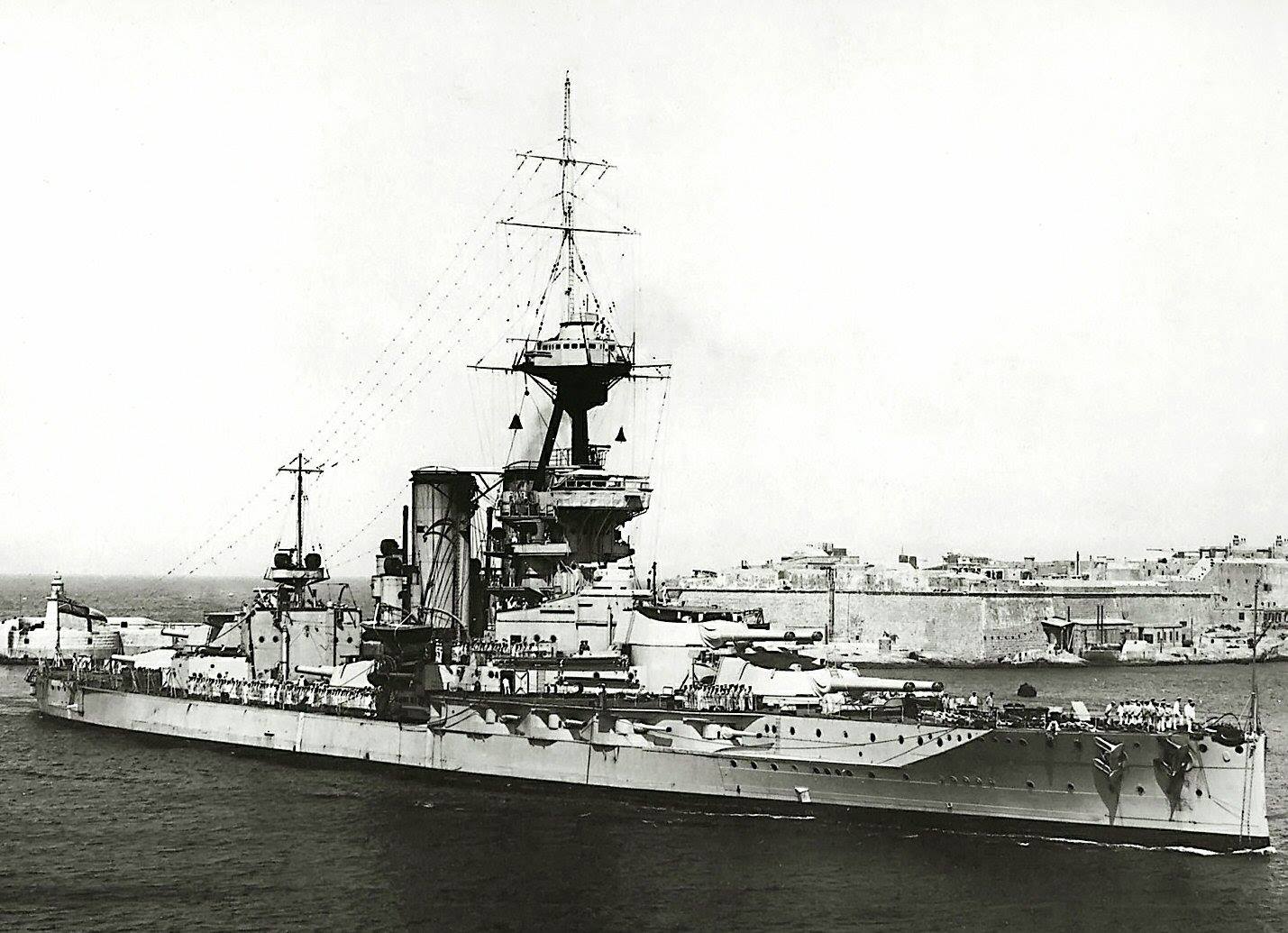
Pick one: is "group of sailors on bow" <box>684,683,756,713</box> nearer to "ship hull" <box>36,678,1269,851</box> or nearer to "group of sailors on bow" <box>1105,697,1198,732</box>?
"ship hull" <box>36,678,1269,851</box>

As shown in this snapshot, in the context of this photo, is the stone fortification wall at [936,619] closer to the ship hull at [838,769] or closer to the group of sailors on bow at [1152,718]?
the ship hull at [838,769]

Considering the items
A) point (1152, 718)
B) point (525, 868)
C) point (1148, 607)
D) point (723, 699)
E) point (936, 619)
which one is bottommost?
point (525, 868)

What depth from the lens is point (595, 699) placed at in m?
31.2

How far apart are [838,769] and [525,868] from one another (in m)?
7.59

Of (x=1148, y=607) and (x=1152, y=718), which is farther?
(x=1148, y=607)

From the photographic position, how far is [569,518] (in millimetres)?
35531

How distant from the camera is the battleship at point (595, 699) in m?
25.4

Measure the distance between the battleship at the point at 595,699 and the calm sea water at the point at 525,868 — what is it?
31.6 inches

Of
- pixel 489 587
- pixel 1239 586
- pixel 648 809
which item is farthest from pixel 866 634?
pixel 648 809

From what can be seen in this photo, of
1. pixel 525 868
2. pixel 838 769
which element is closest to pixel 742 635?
pixel 838 769

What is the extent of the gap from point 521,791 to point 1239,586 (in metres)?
67.8

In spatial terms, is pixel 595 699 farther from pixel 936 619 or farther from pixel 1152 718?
pixel 936 619

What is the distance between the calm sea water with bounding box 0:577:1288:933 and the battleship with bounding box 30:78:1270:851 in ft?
2.63

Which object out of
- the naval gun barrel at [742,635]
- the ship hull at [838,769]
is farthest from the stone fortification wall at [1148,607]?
the ship hull at [838,769]
